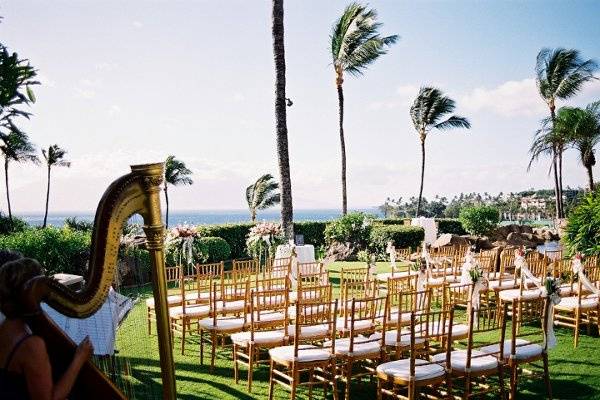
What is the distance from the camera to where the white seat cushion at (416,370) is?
417 centimetres

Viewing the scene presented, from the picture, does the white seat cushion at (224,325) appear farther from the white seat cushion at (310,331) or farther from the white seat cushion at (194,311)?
the white seat cushion at (310,331)

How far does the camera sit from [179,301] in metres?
6.96

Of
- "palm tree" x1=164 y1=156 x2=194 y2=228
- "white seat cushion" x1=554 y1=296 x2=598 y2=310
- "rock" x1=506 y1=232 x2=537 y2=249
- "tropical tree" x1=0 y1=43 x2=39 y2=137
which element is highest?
"palm tree" x1=164 y1=156 x2=194 y2=228

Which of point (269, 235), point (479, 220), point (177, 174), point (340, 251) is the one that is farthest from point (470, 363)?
point (177, 174)

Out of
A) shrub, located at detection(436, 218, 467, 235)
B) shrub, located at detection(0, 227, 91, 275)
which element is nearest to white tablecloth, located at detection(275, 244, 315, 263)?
shrub, located at detection(0, 227, 91, 275)

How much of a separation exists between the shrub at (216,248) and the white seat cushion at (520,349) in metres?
10.9

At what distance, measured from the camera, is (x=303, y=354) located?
4652 mm

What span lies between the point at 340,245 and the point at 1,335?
48.5 feet

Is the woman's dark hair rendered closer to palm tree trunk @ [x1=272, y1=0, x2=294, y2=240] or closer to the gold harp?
the gold harp

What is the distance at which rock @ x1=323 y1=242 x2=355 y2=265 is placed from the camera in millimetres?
16188

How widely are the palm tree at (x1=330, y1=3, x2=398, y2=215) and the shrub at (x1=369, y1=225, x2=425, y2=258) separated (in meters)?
3.40

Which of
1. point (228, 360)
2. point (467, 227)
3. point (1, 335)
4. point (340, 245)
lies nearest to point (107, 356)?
point (1, 335)

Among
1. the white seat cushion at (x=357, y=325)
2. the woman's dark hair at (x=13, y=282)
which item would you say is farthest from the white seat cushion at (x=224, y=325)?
the woman's dark hair at (x=13, y=282)

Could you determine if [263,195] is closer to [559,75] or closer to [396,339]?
[559,75]
